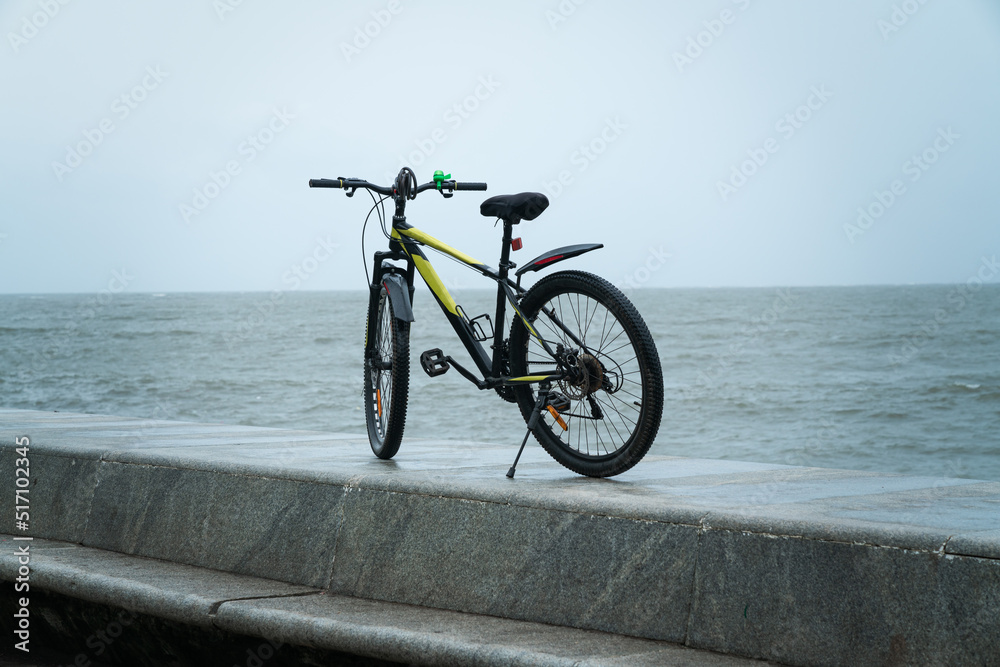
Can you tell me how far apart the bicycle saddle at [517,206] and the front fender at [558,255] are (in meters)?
0.19

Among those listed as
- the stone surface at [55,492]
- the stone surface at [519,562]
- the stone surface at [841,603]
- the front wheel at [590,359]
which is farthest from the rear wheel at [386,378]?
the stone surface at [841,603]

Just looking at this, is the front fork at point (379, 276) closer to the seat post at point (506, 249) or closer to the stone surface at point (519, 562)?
the seat post at point (506, 249)

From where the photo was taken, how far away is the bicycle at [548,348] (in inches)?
156

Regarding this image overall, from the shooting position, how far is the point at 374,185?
5188mm

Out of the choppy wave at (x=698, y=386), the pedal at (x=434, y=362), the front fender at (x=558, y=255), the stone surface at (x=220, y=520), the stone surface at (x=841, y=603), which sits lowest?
the choppy wave at (x=698, y=386)

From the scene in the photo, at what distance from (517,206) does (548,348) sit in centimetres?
64

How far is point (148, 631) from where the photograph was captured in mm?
4023

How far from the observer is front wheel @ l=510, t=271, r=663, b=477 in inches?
153

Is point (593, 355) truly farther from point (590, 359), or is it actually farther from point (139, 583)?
point (139, 583)

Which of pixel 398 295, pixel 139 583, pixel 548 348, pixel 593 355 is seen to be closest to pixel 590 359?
pixel 593 355

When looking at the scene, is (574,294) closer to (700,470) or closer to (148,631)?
(700,470)

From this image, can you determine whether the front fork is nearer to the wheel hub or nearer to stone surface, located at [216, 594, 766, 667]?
the wheel hub

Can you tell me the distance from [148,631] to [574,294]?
2.23 metres

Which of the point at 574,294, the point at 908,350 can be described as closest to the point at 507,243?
the point at 574,294
